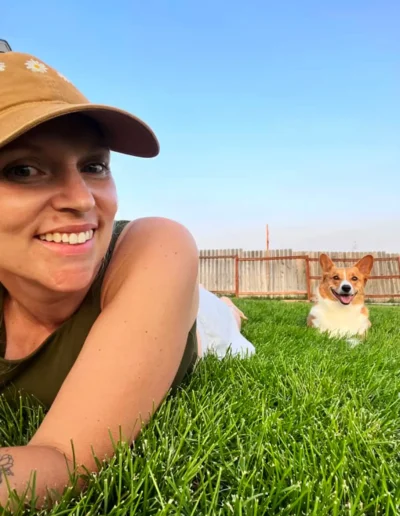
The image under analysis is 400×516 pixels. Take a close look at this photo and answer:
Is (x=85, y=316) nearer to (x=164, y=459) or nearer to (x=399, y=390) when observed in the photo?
(x=164, y=459)

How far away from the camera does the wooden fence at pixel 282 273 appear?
14.9m

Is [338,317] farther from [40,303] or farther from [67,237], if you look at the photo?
[67,237]

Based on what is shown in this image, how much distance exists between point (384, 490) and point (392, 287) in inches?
597

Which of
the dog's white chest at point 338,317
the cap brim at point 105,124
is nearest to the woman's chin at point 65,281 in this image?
the cap brim at point 105,124

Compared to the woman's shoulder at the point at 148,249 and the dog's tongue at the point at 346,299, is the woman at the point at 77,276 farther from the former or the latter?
the dog's tongue at the point at 346,299

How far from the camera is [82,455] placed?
39.3 inches

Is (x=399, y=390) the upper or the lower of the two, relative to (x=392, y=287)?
lower

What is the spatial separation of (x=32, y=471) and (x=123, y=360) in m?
0.29

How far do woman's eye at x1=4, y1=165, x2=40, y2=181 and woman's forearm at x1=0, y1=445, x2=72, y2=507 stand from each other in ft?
1.83

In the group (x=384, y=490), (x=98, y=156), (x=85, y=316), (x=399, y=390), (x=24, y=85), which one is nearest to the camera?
(x=384, y=490)

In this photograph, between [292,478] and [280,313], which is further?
[280,313]

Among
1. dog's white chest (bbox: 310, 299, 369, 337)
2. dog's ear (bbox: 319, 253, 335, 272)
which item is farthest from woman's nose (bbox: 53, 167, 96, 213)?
dog's ear (bbox: 319, 253, 335, 272)

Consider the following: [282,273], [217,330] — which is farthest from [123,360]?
[282,273]

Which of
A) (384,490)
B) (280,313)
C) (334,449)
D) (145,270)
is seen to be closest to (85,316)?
(145,270)
